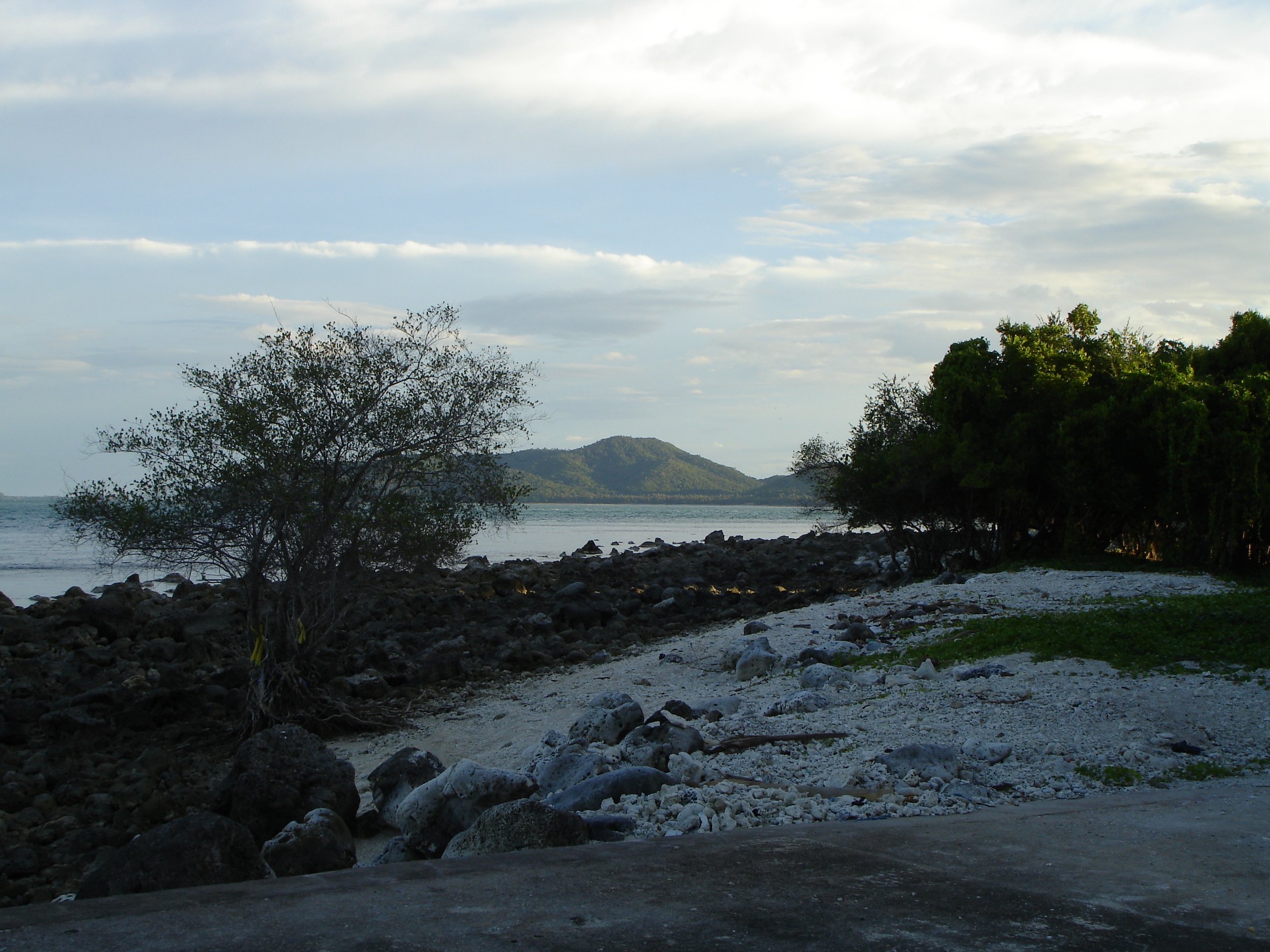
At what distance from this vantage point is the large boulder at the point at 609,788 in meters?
6.78

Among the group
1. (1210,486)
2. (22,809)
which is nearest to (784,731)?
(22,809)

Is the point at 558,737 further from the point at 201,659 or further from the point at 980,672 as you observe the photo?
the point at 201,659

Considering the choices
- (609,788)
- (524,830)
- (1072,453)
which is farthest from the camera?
(1072,453)

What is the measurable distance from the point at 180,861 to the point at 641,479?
14322cm

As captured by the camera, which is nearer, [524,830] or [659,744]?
[524,830]

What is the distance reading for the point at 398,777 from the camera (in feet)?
27.3

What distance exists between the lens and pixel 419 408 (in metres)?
12.6

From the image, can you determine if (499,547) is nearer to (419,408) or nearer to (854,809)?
(419,408)

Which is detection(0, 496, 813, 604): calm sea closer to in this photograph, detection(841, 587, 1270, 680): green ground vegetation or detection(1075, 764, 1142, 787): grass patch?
detection(841, 587, 1270, 680): green ground vegetation

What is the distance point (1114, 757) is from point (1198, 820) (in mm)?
1814

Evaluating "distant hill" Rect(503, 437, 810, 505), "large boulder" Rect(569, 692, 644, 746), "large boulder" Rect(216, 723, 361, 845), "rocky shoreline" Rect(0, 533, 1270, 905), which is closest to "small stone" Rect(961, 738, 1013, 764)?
"rocky shoreline" Rect(0, 533, 1270, 905)

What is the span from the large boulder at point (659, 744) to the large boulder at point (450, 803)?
3.82 feet

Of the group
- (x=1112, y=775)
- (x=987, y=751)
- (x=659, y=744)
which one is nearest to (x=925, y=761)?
(x=987, y=751)

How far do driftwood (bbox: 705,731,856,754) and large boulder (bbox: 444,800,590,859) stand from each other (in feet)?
8.38
